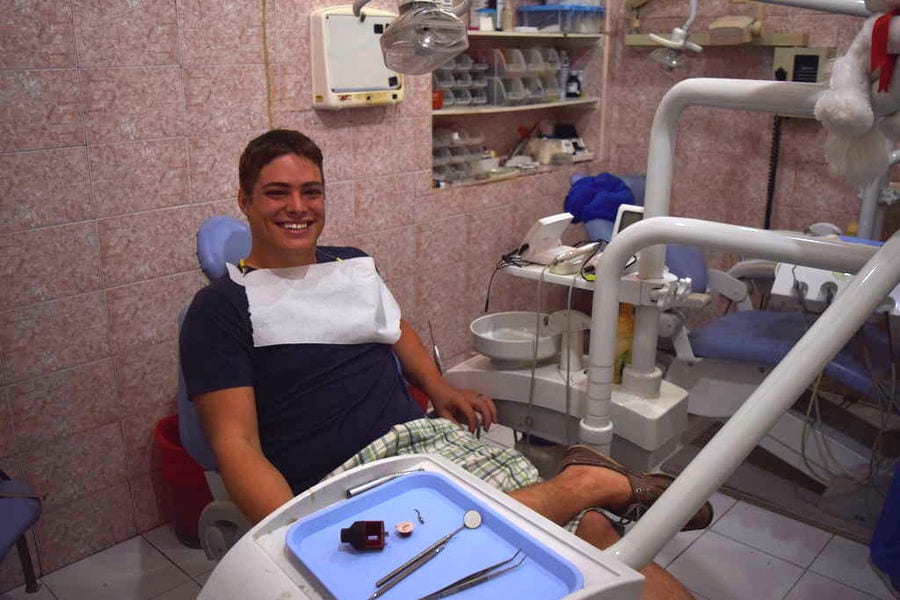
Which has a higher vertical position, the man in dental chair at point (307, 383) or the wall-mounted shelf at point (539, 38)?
the wall-mounted shelf at point (539, 38)

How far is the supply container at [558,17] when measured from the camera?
354cm

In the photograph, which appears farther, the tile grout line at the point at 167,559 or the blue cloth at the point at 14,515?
the tile grout line at the point at 167,559

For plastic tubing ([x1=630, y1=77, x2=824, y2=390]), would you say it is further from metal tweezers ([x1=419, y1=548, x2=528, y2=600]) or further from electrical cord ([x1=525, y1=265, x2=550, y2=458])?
metal tweezers ([x1=419, y1=548, x2=528, y2=600])

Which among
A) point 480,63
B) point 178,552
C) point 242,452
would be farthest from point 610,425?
point 480,63

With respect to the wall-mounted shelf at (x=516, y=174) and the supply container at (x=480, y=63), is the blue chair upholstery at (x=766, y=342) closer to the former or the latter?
the wall-mounted shelf at (x=516, y=174)

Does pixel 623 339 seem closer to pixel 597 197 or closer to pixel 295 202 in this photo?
pixel 295 202

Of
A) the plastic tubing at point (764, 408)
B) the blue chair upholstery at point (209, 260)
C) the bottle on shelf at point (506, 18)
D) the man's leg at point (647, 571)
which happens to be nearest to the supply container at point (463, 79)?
the bottle on shelf at point (506, 18)

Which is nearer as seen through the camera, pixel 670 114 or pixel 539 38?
pixel 670 114

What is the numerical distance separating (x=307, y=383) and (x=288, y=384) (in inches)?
1.7

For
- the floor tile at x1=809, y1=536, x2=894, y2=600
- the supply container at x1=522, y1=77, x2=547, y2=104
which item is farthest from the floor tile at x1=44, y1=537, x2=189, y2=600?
the supply container at x1=522, y1=77, x2=547, y2=104

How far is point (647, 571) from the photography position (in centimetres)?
152

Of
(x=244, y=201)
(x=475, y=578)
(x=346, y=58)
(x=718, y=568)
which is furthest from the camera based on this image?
(x=346, y=58)

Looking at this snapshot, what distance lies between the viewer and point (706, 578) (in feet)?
7.36

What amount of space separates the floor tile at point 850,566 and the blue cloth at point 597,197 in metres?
1.57
